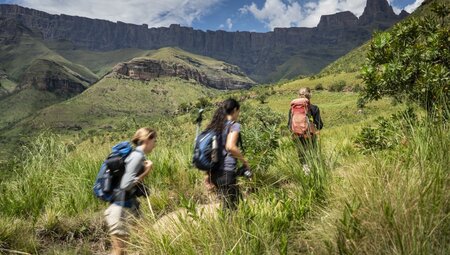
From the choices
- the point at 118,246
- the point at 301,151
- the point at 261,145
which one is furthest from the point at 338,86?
the point at 118,246

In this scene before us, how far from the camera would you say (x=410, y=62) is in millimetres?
6418

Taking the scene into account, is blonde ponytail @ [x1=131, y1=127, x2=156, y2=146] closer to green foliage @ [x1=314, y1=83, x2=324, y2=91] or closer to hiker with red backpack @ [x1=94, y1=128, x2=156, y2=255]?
hiker with red backpack @ [x1=94, y1=128, x2=156, y2=255]

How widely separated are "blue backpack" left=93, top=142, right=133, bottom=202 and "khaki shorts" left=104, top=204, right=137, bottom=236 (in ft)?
0.46

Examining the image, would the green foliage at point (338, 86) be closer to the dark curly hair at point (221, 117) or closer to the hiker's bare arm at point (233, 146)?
the dark curly hair at point (221, 117)

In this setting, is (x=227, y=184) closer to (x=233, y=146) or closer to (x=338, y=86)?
(x=233, y=146)

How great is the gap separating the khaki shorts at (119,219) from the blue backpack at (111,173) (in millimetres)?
139

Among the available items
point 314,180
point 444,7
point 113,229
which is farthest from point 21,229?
point 444,7

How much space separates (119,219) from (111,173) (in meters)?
0.54

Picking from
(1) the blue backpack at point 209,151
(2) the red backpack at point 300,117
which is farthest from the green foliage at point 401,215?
(2) the red backpack at point 300,117

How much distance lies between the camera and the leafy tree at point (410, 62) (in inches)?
229

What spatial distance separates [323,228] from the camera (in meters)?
3.02

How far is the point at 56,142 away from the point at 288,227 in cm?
586

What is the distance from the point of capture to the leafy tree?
5828 millimetres

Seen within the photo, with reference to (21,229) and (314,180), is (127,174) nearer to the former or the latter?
(21,229)
